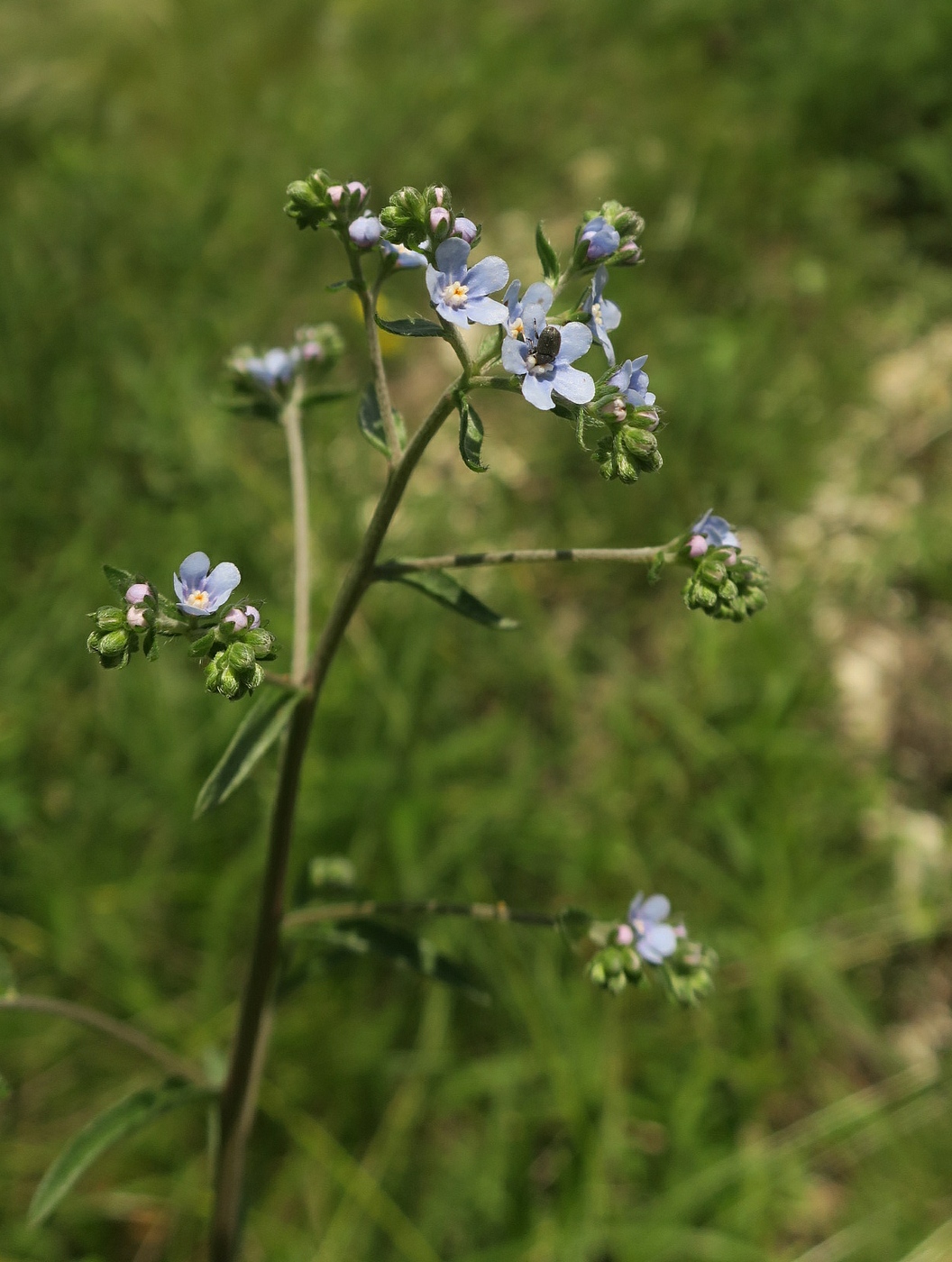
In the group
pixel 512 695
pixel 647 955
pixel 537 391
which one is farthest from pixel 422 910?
pixel 512 695

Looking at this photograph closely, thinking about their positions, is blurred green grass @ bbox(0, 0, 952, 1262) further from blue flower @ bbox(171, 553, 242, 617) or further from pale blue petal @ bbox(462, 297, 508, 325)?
pale blue petal @ bbox(462, 297, 508, 325)

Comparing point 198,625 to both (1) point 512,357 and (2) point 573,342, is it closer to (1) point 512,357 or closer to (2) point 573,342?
(1) point 512,357

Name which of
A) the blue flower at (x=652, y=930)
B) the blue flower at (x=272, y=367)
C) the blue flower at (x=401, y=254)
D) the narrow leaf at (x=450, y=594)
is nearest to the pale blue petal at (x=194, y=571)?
the narrow leaf at (x=450, y=594)

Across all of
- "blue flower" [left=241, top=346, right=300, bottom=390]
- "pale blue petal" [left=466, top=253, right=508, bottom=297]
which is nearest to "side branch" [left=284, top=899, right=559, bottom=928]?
"pale blue petal" [left=466, top=253, right=508, bottom=297]

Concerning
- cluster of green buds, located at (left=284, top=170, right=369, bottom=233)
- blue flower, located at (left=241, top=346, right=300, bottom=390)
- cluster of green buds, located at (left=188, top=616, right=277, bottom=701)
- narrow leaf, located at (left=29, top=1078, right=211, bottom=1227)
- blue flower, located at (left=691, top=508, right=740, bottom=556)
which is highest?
blue flower, located at (left=241, top=346, right=300, bottom=390)

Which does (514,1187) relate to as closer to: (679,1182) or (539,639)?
(679,1182)

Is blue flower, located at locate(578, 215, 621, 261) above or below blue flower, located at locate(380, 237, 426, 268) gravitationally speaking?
below
